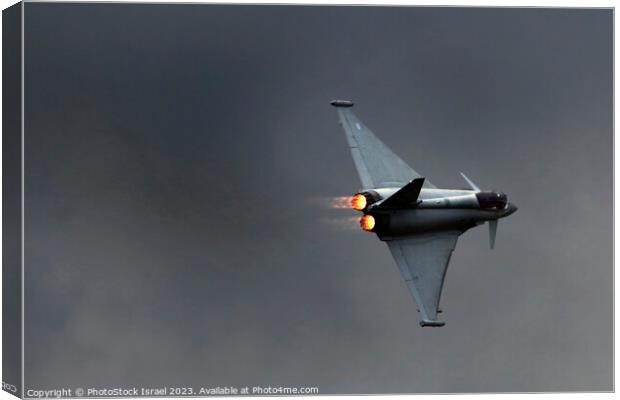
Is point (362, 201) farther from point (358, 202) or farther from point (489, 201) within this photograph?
point (489, 201)

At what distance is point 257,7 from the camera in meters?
39.8

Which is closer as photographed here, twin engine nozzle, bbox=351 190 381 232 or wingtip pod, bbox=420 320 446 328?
twin engine nozzle, bbox=351 190 381 232

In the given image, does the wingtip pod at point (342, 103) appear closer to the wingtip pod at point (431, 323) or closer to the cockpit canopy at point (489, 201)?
the cockpit canopy at point (489, 201)

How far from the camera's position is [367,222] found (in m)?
40.1

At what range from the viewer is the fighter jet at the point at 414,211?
40250mm

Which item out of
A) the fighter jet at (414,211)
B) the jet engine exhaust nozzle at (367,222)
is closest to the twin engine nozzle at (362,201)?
the fighter jet at (414,211)

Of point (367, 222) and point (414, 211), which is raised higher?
point (414, 211)

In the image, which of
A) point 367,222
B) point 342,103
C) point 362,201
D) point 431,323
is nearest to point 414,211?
point 367,222

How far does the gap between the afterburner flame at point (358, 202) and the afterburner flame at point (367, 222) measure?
0.94ft

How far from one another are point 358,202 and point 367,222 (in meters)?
0.60

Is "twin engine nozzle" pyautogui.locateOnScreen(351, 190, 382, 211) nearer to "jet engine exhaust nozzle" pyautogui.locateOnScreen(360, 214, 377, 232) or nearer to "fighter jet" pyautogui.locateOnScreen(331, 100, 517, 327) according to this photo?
"fighter jet" pyautogui.locateOnScreen(331, 100, 517, 327)

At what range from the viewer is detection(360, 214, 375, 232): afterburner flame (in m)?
40.1

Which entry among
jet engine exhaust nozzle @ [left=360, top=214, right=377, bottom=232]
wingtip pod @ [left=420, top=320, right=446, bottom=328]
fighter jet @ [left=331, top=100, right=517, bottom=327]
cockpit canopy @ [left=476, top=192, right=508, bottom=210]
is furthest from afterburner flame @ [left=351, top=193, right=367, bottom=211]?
cockpit canopy @ [left=476, top=192, right=508, bottom=210]

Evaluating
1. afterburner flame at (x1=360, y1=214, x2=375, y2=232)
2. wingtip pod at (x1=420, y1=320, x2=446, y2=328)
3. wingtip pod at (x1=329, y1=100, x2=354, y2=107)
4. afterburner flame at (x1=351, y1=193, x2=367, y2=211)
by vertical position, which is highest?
wingtip pod at (x1=329, y1=100, x2=354, y2=107)
